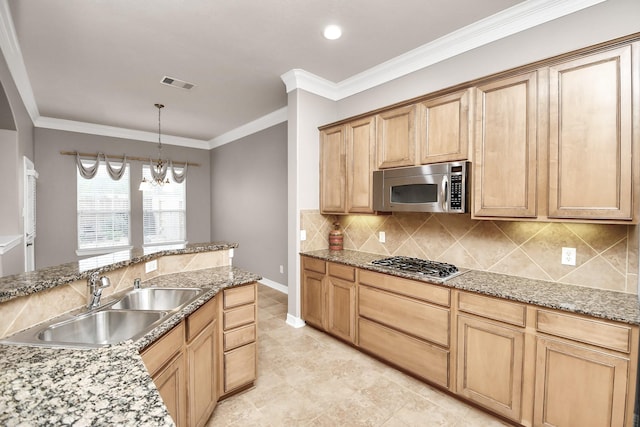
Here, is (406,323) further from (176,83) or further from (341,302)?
(176,83)

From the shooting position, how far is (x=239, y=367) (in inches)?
88.5

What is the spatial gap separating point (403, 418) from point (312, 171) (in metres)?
2.56

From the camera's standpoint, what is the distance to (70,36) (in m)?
2.68

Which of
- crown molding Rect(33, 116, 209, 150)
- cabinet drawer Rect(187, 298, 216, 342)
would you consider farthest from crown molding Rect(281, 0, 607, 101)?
crown molding Rect(33, 116, 209, 150)

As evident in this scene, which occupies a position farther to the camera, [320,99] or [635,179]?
[320,99]

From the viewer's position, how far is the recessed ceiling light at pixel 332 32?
2590 millimetres

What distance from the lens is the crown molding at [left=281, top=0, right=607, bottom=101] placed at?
224 cm

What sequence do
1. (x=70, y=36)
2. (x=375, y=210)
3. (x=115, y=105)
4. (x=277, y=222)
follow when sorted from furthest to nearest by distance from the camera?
1. (x=277, y=222)
2. (x=115, y=105)
3. (x=375, y=210)
4. (x=70, y=36)

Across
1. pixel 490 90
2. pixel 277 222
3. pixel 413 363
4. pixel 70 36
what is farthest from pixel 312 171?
pixel 70 36

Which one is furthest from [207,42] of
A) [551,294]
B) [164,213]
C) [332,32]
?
[164,213]

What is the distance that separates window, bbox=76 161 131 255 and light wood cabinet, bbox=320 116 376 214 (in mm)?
4296

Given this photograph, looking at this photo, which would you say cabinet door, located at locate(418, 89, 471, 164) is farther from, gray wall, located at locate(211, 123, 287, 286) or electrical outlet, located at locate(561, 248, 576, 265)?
gray wall, located at locate(211, 123, 287, 286)

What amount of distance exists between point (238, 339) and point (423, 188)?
1914mm

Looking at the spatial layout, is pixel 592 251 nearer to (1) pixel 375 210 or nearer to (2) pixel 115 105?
(1) pixel 375 210
